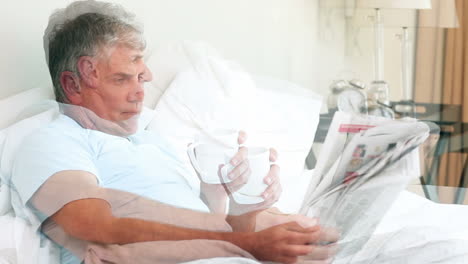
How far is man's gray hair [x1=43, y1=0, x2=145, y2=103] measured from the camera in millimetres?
1096

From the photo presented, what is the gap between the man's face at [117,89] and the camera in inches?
43.3

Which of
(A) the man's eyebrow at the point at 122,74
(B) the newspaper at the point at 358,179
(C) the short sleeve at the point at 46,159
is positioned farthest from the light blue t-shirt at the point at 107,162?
(B) the newspaper at the point at 358,179

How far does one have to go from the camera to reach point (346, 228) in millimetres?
1145

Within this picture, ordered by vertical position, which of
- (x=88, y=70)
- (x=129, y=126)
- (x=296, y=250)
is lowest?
(x=296, y=250)

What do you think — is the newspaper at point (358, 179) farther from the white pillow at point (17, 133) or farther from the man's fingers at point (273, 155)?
the white pillow at point (17, 133)

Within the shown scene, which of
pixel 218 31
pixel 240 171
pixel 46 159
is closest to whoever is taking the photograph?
pixel 46 159

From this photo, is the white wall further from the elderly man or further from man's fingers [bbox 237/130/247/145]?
man's fingers [bbox 237/130/247/145]

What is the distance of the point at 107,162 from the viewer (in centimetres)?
110

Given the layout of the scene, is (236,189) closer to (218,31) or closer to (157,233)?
(157,233)

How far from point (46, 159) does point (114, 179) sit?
0.39ft

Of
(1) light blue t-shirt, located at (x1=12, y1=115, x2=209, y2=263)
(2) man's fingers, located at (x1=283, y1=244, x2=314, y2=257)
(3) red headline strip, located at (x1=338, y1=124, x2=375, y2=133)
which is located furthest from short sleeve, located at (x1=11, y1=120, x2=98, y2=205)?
(3) red headline strip, located at (x1=338, y1=124, x2=375, y2=133)

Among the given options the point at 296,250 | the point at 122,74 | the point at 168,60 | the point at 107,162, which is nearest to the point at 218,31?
the point at 168,60

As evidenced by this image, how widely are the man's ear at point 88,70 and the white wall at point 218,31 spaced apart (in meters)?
0.07

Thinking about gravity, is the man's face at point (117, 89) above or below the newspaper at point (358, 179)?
above
